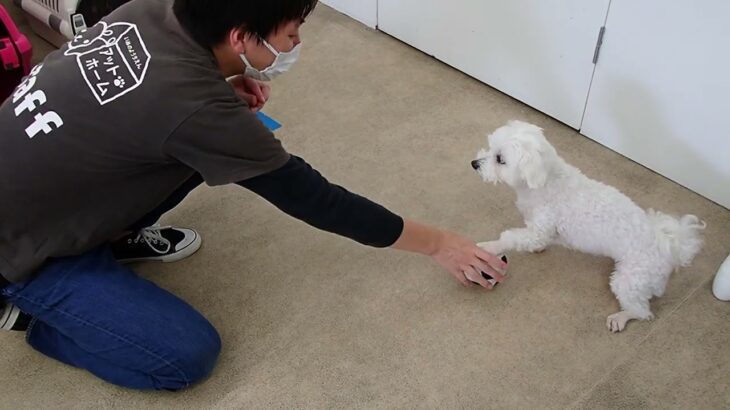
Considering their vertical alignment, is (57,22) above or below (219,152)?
below

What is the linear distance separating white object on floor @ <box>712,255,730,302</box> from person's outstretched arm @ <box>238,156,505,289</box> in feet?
Answer: 1.56

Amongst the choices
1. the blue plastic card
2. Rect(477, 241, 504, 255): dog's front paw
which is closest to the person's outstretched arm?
Rect(477, 241, 504, 255): dog's front paw

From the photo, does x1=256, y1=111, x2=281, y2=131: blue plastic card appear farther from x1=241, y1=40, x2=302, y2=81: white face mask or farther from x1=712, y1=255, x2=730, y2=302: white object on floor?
x1=712, y1=255, x2=730, y2=302: white object on floor

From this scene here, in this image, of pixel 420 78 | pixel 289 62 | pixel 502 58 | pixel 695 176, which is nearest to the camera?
pixel 289 62

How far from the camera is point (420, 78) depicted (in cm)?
214

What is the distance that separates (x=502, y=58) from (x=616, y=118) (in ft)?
1.25

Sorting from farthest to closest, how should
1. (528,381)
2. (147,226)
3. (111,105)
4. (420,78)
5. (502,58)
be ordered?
(420,78) → (502,58) → (147,226) → (528,381) → (111,105)

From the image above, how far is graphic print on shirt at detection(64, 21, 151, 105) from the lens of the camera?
1.05 m

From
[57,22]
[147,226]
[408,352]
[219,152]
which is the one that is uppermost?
[219,152]

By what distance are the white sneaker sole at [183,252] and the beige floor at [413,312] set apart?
0.8 inches

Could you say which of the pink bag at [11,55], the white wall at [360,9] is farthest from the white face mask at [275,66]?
the white wall at [360,9]

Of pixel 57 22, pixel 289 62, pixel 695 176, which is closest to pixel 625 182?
pixel 695 176

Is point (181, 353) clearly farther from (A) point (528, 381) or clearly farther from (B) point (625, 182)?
(B) point (625, 182)

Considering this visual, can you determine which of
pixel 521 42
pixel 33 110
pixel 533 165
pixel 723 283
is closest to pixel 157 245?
pixel 33 110
